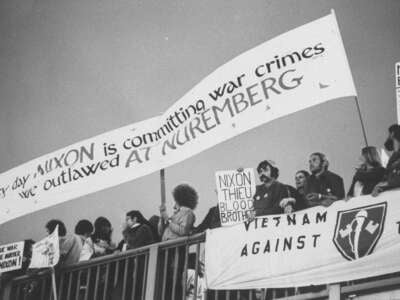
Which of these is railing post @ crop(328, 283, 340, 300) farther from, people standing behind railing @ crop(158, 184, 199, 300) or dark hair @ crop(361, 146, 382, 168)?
people standing behind railing @ crop(158, 184, 199, 300)

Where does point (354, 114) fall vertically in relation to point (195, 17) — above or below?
below

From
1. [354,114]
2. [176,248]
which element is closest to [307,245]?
[176,248]

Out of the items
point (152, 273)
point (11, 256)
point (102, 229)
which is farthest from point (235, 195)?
point (11, 256)

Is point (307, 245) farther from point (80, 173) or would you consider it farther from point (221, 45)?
point (221, 45)

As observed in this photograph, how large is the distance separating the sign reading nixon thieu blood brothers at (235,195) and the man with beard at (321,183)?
58cm

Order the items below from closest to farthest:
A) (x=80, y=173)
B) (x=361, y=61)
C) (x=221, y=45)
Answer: (x=80, y=173)
(x=361, y=61)
(x=221, y=45)

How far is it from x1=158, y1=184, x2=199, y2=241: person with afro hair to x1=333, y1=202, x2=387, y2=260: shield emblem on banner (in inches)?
70.3

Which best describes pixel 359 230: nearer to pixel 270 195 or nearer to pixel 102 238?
pixel 270 195

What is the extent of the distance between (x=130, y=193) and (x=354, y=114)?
4.11 m

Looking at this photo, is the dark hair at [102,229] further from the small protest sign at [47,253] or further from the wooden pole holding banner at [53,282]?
the wooden pole holding banner at [53,282]

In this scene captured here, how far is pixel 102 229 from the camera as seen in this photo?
9211mm

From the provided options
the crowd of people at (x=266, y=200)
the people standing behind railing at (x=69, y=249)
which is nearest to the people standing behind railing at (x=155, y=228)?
the crowd of people at (x=266, y=200)

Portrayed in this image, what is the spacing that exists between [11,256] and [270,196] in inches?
141

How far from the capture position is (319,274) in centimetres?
679
